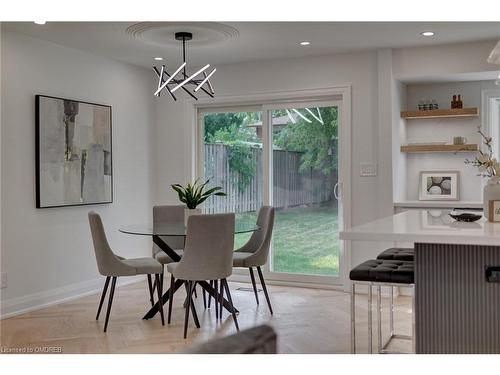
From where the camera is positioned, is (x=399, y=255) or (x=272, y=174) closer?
(x=399, y=255)

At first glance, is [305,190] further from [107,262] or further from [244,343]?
[244,343]

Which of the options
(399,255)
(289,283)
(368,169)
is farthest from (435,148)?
(399,255)

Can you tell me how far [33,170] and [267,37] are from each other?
7.74ft

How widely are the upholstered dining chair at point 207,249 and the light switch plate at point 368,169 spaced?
209cm

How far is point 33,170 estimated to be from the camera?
5.00 meters

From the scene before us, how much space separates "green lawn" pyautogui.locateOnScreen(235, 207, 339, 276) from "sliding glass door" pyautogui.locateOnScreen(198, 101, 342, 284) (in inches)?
0.4

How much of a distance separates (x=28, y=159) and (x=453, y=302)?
3737 millimetres

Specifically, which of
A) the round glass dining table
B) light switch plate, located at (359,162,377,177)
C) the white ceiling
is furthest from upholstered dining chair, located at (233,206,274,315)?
the white ceiling

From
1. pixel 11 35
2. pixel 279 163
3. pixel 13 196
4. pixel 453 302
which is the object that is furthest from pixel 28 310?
pixel 453 302

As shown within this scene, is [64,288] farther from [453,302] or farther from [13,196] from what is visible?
[453,302]

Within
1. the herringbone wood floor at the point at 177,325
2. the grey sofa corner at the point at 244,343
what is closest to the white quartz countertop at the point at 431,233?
the herringbone wood floor at the point at 177,325

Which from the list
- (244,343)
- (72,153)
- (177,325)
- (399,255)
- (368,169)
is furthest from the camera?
(368,169)

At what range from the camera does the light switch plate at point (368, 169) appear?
5.65 m
